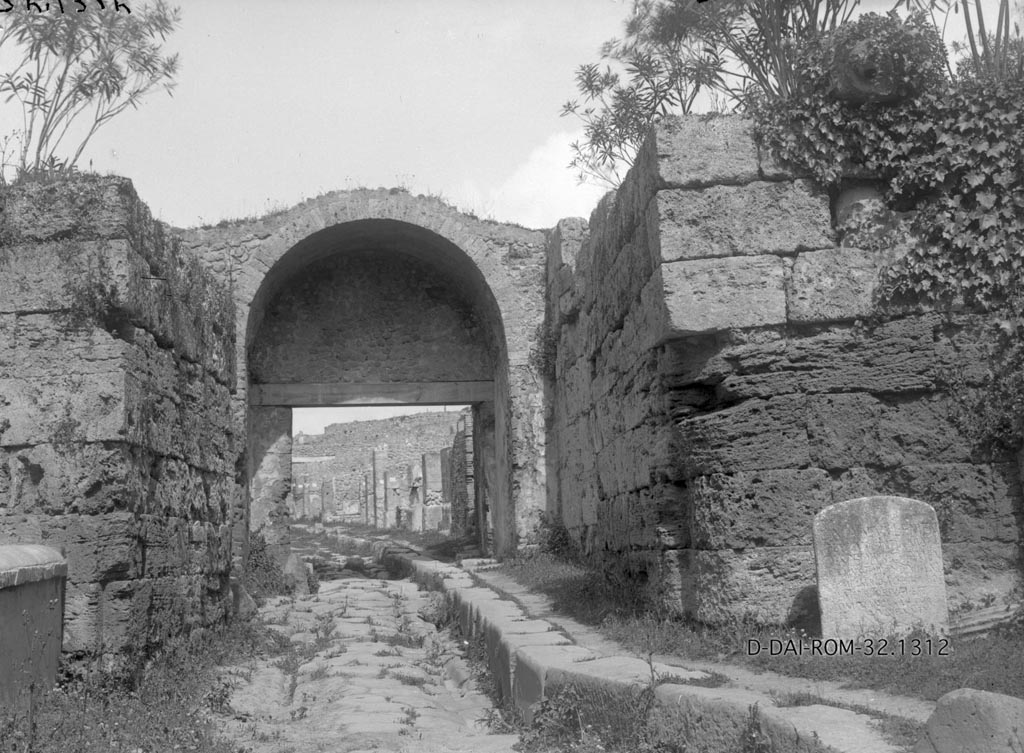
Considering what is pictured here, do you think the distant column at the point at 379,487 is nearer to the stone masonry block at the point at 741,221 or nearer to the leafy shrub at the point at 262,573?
the leafy shrub at the point at 262,573

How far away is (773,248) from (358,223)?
8.34 meters

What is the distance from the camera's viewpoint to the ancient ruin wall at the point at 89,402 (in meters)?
5.35

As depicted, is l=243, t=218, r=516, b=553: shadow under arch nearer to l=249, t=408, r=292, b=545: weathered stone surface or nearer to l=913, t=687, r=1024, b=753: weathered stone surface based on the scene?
l=249, t=408, r=292, b=545: weathered stone surface

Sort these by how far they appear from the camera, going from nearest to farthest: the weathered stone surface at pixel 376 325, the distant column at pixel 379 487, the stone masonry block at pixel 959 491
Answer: the stone masonry block at pixel 959 491 → the weathered stone surface at pixel 376 325 → the distant column at pixel 379 487

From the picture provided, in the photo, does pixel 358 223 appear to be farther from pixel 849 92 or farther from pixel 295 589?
pixel 849 92

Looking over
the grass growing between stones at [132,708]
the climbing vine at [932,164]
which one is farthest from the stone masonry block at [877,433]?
the grass growing between stones at [132,708]

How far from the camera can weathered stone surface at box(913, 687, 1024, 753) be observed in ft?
9.20

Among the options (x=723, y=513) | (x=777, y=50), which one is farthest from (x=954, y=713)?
(x=777, y=50)

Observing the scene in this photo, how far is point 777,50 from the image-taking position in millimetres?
8609

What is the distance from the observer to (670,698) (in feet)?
13.4

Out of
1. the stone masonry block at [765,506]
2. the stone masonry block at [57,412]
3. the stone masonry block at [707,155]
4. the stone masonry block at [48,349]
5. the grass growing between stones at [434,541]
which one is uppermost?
the stone masonry block at [707,155]

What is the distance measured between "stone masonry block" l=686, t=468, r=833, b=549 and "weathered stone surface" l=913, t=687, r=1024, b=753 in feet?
8.21

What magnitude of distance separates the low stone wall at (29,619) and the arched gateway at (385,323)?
723 centimetres

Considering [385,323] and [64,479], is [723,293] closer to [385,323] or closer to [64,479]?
[64,479]
